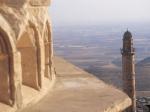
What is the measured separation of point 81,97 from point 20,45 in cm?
126

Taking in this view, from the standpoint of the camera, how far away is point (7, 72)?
5.66 metres

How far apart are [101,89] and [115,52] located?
97.7 m

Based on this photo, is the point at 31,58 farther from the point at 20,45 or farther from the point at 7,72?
→ the point at 7,72

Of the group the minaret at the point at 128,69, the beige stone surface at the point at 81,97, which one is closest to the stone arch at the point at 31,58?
the beige stone surface at the point at 81,97

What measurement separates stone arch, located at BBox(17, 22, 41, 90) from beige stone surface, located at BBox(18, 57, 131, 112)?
341 mm

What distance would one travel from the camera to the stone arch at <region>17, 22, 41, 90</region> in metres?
6.54

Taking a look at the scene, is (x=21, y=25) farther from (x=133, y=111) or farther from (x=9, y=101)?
(x=133, y=111)

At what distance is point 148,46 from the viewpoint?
389ft

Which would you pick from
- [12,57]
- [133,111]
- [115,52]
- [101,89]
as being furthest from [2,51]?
[115,52]

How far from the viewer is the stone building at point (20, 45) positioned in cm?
565

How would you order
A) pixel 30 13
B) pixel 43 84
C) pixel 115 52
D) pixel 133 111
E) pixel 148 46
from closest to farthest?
pixel 30 13
pixel 43 84
pixel 133 111
pixel 115 52
pixel 148 46

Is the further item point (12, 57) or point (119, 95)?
point (119, 95)

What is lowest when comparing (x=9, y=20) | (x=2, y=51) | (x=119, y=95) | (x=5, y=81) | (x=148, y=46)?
(x=148, y=46)

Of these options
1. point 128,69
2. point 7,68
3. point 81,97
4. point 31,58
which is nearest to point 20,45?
point 31,58
